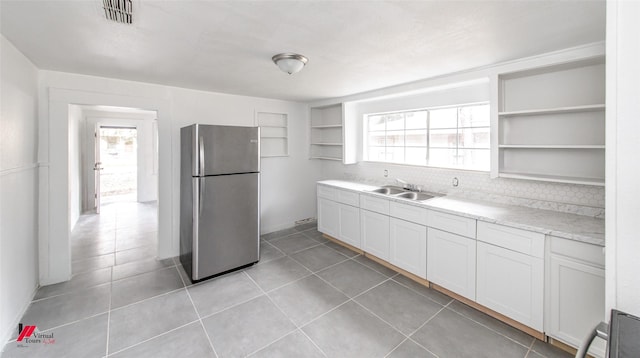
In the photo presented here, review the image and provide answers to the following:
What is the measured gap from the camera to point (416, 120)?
369 centimetres

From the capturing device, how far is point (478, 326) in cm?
219

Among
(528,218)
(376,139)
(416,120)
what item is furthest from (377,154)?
(528,218)

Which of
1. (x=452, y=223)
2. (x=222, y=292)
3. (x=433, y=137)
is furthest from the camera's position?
(x=433, y=137)

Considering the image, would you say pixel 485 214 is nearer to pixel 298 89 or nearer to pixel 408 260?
pixel 408 260

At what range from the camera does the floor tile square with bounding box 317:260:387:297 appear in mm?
2791

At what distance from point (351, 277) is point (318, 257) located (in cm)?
66

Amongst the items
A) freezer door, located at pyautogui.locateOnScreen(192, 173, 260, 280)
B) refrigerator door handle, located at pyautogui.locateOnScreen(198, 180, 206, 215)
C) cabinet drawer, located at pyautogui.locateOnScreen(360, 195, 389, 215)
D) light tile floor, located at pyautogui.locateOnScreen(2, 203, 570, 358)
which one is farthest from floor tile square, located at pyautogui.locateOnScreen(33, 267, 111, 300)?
cabinet drawer, located at pyautogui.locateOnScreen(360, 195, 389, 215)

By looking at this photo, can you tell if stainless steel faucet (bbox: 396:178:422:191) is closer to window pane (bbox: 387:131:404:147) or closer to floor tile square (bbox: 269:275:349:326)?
window pane (bbox: 387:131:404:147)

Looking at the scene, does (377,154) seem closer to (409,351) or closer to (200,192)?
(200,192)

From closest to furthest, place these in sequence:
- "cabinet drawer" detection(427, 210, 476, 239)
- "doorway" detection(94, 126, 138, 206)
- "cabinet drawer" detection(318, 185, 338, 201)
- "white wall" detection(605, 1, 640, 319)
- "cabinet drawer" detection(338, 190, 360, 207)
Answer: "white wall" detection(605, 1, 640, 319)
"cabinet drawer" detection(427, 210, 476, 239)
"cabinet drawer" detection(338, 190, 360, 207)
"cabinet drawer" detection(318, 185, 338, 201)
"doorway" detection(94, 126, 138, 206)

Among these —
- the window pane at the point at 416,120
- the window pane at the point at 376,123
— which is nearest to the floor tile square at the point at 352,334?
the window pane at the point at 416,120

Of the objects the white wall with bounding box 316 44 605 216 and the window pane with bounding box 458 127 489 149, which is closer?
the white wall with bounding box 316 44 605 216

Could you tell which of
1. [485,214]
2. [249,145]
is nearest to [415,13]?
[485,214]

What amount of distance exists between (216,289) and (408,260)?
2.08 metres
